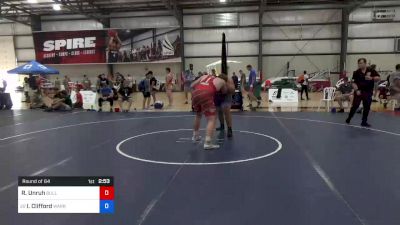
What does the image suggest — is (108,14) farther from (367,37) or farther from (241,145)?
→ (241,145)

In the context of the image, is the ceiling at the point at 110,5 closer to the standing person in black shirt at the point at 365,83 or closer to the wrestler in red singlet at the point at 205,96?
the standing person in black shirt at the point at 365,83

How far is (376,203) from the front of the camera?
3.92m

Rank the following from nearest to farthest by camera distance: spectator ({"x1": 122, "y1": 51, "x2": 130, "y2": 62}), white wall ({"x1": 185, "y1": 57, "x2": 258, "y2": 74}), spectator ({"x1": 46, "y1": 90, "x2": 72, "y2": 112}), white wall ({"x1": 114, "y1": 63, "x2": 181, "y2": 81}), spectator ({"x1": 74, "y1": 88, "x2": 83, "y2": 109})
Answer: spectator ({"x1": 46, "y1": 90, "x2": 72, "y2": 112}) → spectator ({"x1": 74, "y1": 88, "x2": 83, "y2": 109}) → white wall ({"x1": 185, "y1": 57, "x2": 258, "y2": 74}) → spectator ({"x1": 122, "y1": 51, "x2": 130, "y2": 62}) → white wall ({"x1": 114, "y1": 63, "x2": 181, "y2": 81})

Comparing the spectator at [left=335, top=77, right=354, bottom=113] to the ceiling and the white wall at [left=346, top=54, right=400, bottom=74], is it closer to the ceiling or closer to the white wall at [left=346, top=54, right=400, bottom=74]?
the ceiling

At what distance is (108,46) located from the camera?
1043 inches

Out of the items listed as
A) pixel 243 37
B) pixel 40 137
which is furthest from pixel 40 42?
pixel 40 137

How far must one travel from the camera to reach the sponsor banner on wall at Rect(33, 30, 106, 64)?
2656cm

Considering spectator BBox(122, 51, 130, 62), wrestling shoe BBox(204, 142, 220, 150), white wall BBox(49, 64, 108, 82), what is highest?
spectator BBox(122, 51, 130, 62)

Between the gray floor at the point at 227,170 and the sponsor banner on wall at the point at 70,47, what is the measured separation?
1811 centimetres

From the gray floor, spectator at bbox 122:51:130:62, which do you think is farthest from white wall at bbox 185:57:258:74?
the gray floor

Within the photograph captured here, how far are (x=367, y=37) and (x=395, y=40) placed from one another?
190 centimetres

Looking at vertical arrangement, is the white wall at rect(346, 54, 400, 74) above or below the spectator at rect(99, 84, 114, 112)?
above

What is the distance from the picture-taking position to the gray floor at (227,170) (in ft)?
12.1
